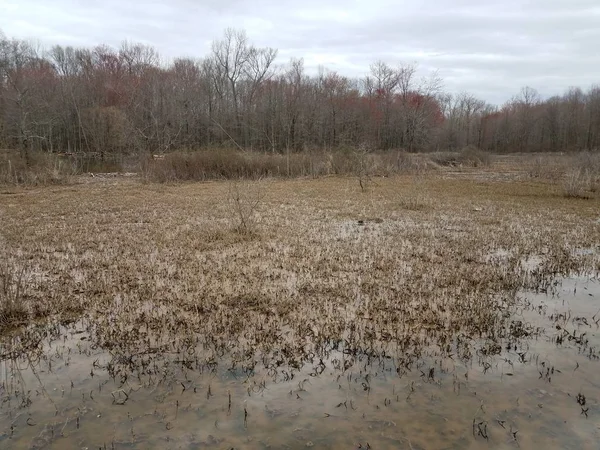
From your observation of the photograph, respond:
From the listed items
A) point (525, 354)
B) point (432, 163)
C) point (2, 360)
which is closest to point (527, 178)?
point (432, 163)

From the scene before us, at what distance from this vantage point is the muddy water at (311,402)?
3010 millimetres

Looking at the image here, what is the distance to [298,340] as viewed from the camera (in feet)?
14.5

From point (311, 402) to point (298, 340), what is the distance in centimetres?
103

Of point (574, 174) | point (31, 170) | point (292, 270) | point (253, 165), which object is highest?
point (253, 165)

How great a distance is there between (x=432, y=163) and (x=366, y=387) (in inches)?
1253

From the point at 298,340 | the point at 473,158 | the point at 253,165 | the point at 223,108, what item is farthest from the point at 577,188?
the point at 223,108

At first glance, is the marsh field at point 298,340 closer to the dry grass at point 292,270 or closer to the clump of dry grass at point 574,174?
the dry grass at point 292,270

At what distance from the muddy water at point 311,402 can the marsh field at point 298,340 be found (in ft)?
0.05

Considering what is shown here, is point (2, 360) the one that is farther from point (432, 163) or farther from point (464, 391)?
point (432, 163)

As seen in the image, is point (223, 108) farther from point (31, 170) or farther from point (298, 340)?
point (298, 340)

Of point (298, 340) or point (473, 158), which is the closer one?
point (298, 340)

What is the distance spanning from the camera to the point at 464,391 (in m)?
3.56

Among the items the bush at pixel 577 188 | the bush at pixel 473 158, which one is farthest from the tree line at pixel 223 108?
the bush at pixel 577 188

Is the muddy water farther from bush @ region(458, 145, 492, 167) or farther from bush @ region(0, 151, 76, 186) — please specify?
bush @ region(458, 145, 492, 167)
